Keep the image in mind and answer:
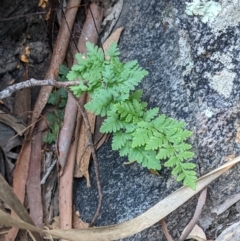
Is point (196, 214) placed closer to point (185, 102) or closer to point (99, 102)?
point (185, 102)

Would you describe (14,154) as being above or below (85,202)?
above

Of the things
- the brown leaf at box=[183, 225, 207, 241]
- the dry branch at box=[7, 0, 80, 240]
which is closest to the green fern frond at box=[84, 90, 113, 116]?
the dry branch at box=[7, 0, 80, 240]

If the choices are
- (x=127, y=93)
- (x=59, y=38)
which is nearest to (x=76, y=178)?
(x=127, y=93)

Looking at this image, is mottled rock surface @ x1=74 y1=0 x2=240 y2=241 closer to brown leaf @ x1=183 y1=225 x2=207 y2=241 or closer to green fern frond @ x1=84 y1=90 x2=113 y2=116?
brown leaf @ x1=183 y1=225 x2=207 y2=241

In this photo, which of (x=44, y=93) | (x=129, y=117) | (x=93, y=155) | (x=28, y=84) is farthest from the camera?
(x=44, y=93)

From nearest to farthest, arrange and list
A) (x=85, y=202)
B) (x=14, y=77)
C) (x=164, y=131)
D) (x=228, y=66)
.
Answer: (x=164, y=131) → (x=228, y=66) → (x=85, y=202) → (x=14, y=77)

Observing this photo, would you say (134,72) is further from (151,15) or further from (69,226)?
(69,226)

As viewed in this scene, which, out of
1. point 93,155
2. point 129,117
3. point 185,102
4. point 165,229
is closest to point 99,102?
point 129,117
